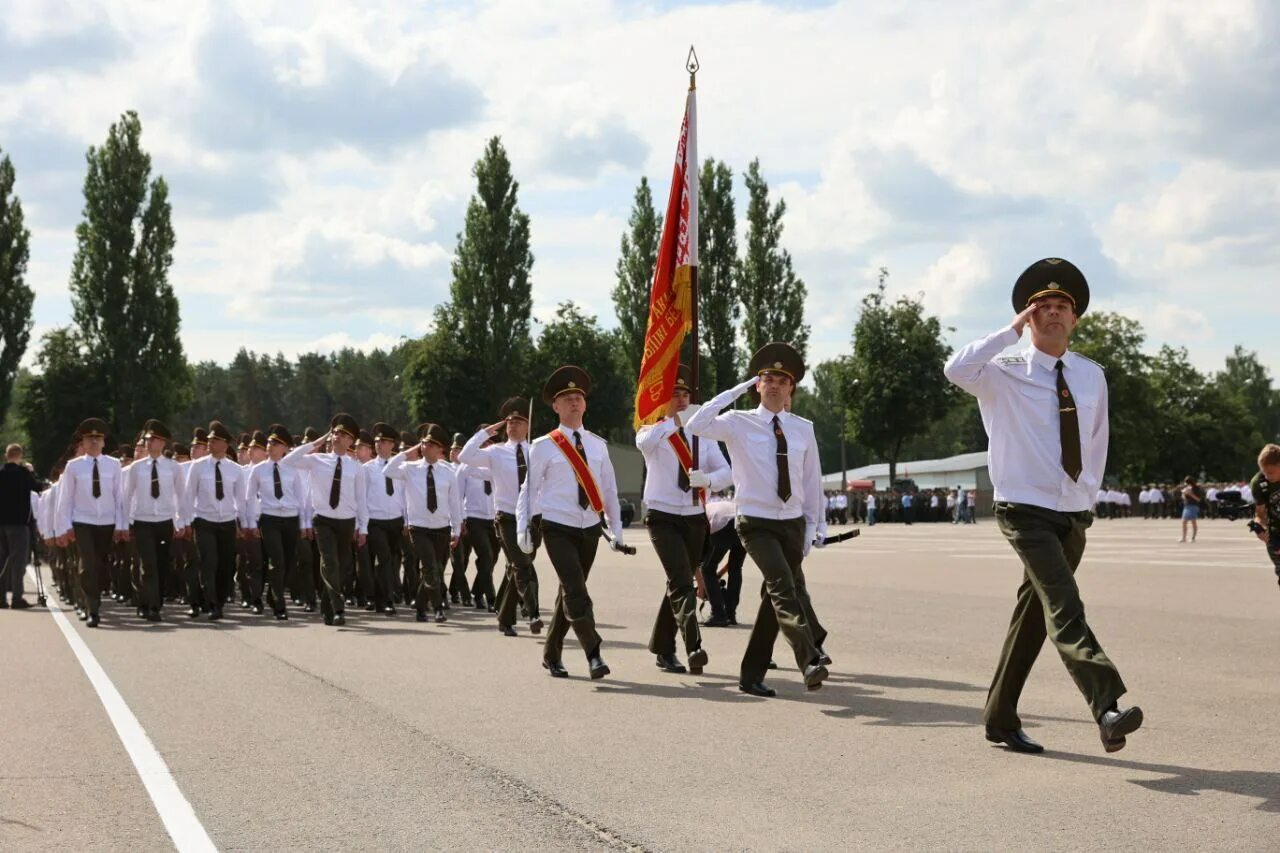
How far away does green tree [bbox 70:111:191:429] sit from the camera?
66125 mm

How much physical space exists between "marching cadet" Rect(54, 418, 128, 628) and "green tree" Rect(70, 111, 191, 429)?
1997 inches

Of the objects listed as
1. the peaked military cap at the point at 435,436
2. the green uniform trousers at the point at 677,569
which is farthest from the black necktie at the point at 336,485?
the green uniform trousers at the point at 677,569

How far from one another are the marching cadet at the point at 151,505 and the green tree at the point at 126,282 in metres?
50.4

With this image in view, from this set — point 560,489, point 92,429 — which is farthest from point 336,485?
point 560,489

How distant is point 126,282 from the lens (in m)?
66.1

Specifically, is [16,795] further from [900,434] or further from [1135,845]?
[900,434]

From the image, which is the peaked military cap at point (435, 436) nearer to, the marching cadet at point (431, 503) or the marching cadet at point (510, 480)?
the marching cadet at point (431, 503)

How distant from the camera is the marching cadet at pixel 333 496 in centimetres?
1688

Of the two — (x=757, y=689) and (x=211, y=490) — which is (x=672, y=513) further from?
(x=211, y=490)

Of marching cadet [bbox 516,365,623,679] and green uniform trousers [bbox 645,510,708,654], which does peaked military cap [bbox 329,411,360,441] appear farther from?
green uniform trousers [bbox 645,510,708,654]

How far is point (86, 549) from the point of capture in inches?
688

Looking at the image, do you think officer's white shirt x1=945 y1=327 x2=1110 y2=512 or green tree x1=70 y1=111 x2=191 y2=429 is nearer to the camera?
officer's white shirt x1=945 y1=327 x2=1110 y2=512

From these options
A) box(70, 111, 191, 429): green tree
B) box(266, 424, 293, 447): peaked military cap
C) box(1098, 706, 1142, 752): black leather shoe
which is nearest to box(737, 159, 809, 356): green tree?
box(70, 111, 191, 429): green tree

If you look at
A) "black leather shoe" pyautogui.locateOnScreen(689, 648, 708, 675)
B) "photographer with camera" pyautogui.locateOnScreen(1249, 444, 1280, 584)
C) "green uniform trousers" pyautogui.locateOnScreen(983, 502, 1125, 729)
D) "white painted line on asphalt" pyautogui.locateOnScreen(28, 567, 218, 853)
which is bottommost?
"white painted line on asphalt" pyautogui.locateOnScreen(28, 567, 218, 853)
